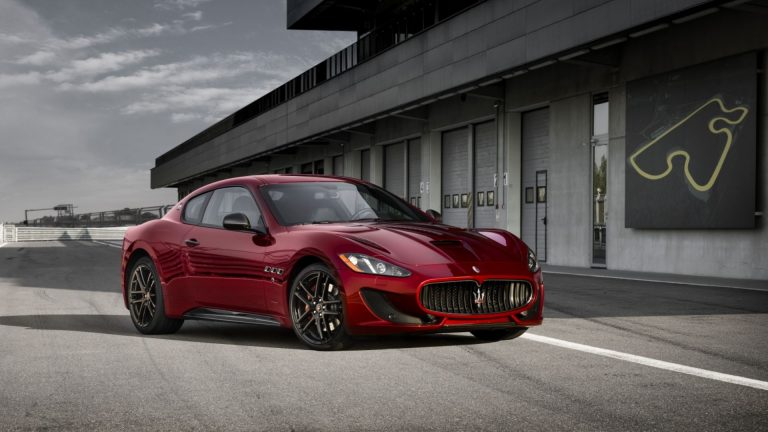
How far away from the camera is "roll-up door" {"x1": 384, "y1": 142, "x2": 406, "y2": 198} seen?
102 ft

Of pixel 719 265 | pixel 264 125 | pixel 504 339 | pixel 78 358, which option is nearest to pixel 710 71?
pixel 719 265

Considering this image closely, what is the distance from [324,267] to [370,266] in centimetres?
40

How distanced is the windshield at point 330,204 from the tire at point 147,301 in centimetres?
140

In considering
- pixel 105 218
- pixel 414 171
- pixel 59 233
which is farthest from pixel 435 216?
pixel 105 218

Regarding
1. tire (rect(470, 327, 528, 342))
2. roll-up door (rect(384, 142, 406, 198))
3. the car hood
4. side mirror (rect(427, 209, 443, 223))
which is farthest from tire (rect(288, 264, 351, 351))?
roll-up door (rect(384, 142, 406, 198))

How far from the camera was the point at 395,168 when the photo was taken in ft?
104

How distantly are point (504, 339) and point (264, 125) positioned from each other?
36566 millimetres

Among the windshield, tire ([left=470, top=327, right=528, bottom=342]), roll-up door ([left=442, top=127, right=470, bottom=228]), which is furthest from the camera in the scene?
roll-up door ([left=442, top=127, right=470, bottom=228])

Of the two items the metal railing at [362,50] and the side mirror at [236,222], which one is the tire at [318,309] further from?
the metal railing at [362,50]

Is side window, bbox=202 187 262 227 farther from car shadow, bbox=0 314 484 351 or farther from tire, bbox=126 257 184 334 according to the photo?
car shadow, bbox=0 314 484 351

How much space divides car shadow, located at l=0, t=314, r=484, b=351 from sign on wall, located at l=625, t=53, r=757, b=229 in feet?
33.0

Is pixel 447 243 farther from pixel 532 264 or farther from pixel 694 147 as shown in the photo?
pixel 694 147

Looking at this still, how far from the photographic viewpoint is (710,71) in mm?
16156

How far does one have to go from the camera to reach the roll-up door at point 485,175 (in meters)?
24.4
